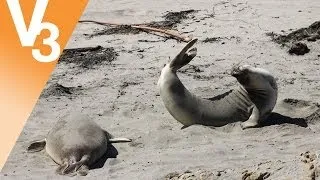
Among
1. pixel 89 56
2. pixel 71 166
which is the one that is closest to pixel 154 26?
pixel 89 56

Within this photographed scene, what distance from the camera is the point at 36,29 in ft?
30.7

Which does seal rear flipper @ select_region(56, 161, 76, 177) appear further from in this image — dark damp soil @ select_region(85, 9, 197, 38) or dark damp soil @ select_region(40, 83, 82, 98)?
dark damp soil @ select_region(85, 9, 197, 38)

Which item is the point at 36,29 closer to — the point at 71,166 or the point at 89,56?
the point at 89,56

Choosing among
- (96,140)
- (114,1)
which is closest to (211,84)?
(96,140)

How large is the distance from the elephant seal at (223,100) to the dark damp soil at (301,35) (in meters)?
2.33

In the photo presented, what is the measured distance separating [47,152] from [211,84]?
6.86ft

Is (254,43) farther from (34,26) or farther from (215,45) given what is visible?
(34,26)

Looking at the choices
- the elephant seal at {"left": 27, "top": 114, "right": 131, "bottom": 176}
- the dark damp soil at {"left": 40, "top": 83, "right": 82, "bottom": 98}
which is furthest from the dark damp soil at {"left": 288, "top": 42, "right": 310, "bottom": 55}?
the elephant seal at {"left": 27, "top": 114, "right": 131, "bottom": 176}

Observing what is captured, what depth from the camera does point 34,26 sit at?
9.45m

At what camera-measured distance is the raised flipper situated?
5.79 meters

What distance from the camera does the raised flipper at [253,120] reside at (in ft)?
19.0

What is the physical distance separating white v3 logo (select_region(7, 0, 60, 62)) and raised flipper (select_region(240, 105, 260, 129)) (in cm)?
341

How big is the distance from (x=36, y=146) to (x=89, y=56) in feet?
8.74

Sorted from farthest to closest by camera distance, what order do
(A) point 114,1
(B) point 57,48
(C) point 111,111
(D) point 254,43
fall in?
1. (A) point 114,1
2. (B) point 57,48
3. (D) point 254,43
4. (C) point 111,111
